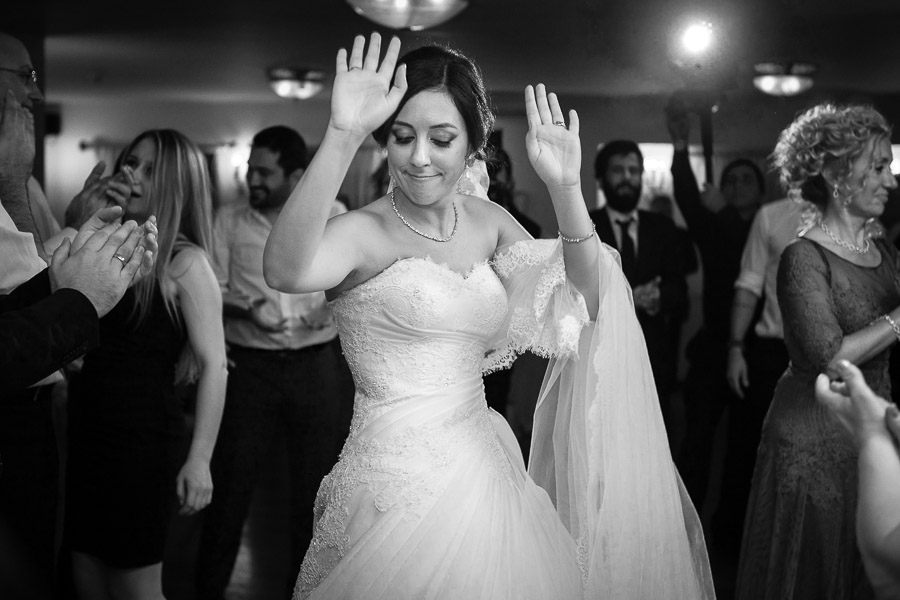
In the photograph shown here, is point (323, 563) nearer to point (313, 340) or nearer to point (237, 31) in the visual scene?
point (313, 340)

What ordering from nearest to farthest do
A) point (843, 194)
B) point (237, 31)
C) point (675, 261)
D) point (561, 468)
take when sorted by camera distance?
point (561, 468) < point (843, 194) < point (675, 261) < point (237, 31)

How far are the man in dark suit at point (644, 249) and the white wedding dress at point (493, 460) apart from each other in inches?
66.1

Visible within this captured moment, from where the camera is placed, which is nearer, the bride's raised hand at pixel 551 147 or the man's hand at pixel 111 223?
the man's hand at pixel 111 223

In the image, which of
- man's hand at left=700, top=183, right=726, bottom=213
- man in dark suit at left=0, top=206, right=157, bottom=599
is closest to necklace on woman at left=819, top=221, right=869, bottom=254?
man's hand at left=700, top=183, right=726, bottom=213

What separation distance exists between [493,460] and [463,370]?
7.8 inches

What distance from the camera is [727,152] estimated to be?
4.09 metres

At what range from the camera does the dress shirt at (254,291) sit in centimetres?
346

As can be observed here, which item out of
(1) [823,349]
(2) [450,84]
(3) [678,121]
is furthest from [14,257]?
(3) [678,121]

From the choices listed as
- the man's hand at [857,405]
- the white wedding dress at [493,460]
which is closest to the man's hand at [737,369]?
the white wedding dress at [493,460]

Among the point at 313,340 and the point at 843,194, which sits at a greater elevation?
the point at 843,194

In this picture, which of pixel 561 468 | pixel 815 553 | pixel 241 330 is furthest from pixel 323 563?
pixel 241 330

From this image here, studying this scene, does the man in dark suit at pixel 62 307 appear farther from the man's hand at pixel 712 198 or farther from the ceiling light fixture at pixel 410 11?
the man's hand at pixel 712 198

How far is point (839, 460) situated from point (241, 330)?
1.95 meters

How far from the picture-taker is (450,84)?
6.75ft
